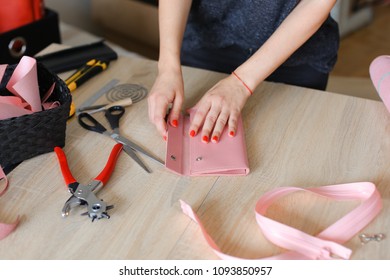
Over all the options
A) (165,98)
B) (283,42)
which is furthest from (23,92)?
(283,42)

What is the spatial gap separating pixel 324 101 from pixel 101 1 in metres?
1.45

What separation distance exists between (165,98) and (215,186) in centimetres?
22

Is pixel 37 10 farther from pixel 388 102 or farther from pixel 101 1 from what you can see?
pixel 388 102

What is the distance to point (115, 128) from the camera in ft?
2.97

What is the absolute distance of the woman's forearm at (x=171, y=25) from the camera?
3.32 ft

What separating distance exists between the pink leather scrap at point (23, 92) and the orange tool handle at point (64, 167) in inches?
3.2

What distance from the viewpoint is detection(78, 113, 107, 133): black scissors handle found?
35.5 inches

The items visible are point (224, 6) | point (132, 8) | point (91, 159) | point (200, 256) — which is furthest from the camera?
point (132, 8)

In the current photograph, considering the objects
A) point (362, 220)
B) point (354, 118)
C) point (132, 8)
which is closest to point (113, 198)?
point (362, 220)

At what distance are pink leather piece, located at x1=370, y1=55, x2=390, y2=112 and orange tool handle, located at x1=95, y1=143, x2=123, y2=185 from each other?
50cm

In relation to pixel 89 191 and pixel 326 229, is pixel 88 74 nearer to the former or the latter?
pixel 89 191

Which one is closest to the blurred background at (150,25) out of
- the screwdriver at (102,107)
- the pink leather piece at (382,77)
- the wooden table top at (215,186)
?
the pink leather piece at (382,77)

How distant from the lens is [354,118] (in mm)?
927

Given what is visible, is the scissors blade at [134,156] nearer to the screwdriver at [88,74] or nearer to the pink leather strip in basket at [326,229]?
the pink leather strip in basket at [326,229]
